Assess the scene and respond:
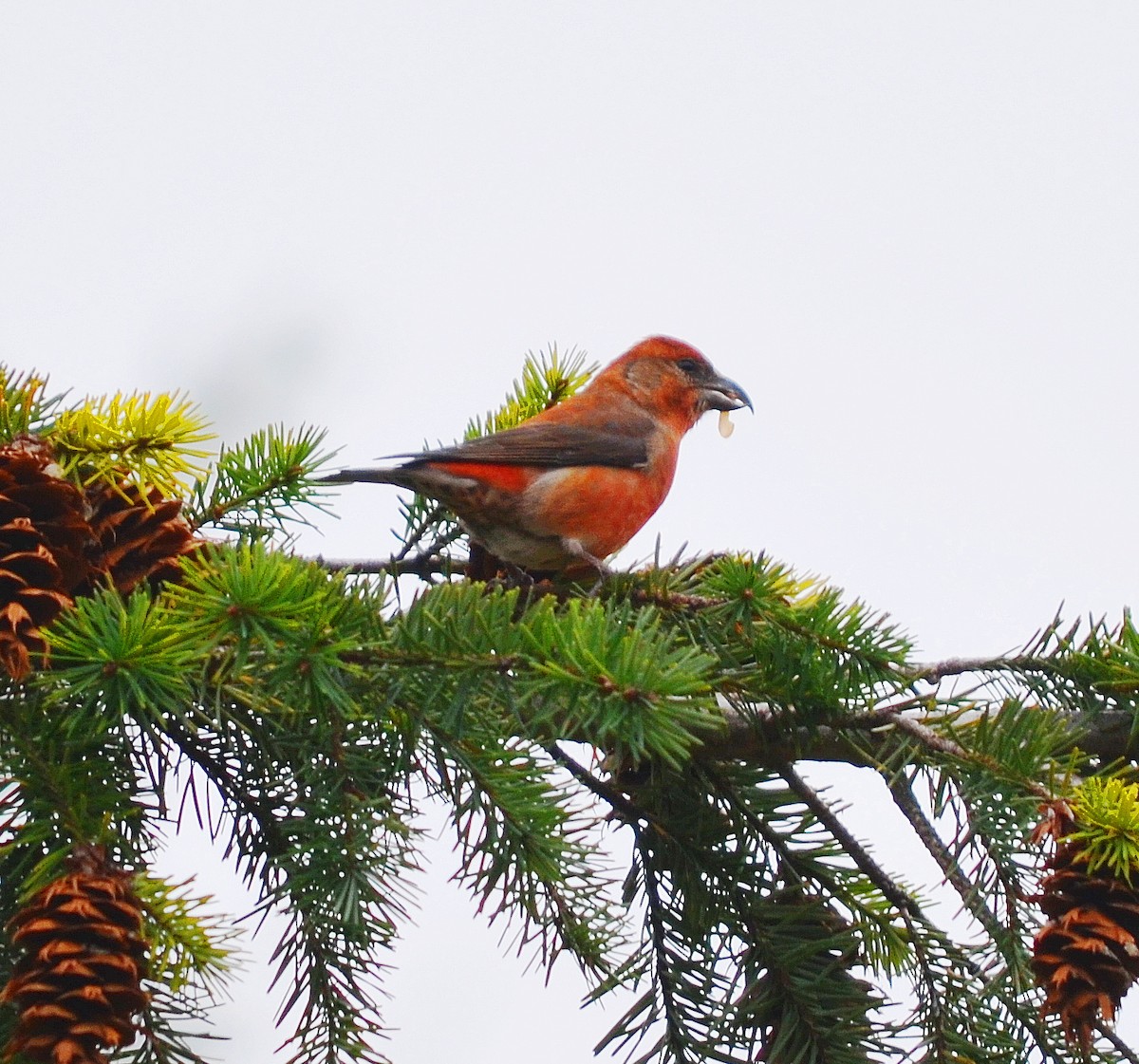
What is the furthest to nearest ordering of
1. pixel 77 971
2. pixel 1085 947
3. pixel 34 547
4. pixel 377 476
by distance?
1. pixel 377 476
2. pixel 34 547
3. pixel 1085 947
4. pixel 77 971

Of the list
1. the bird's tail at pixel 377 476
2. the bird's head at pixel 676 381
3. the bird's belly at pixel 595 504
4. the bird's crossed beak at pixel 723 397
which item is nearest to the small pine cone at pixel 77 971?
the bird's tail at pixel 377 476

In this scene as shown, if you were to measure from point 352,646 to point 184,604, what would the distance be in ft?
0.75

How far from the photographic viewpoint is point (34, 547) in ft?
5.82

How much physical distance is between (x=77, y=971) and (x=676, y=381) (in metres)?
3.67

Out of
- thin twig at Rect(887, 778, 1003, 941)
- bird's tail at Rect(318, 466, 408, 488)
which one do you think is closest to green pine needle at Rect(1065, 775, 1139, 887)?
thin twig at Rect(887, 778, 1003, 941)

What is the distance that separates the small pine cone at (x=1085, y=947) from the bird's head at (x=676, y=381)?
312 cm

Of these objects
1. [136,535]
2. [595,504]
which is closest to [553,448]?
[595,504]

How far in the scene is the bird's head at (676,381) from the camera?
472 cm

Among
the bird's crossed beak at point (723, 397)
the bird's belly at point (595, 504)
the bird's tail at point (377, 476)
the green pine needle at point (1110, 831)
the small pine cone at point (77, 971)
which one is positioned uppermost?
the bird's crossed beak at point (723, 397)

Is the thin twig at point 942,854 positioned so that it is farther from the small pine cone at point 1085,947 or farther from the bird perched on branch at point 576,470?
the bird perched on branch at point 576,470

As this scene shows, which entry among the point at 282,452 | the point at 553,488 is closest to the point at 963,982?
the point at 282,452

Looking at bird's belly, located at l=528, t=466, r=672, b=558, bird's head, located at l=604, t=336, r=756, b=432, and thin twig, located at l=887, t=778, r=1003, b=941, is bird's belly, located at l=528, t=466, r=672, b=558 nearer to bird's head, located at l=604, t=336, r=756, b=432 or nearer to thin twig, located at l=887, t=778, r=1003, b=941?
bird's head, located at l=604, t=336, r=756, b=432

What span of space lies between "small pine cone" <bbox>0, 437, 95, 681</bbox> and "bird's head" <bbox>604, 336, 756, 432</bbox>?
2.96 metres

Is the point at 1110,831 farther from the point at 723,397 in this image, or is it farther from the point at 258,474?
the point at 723,397
